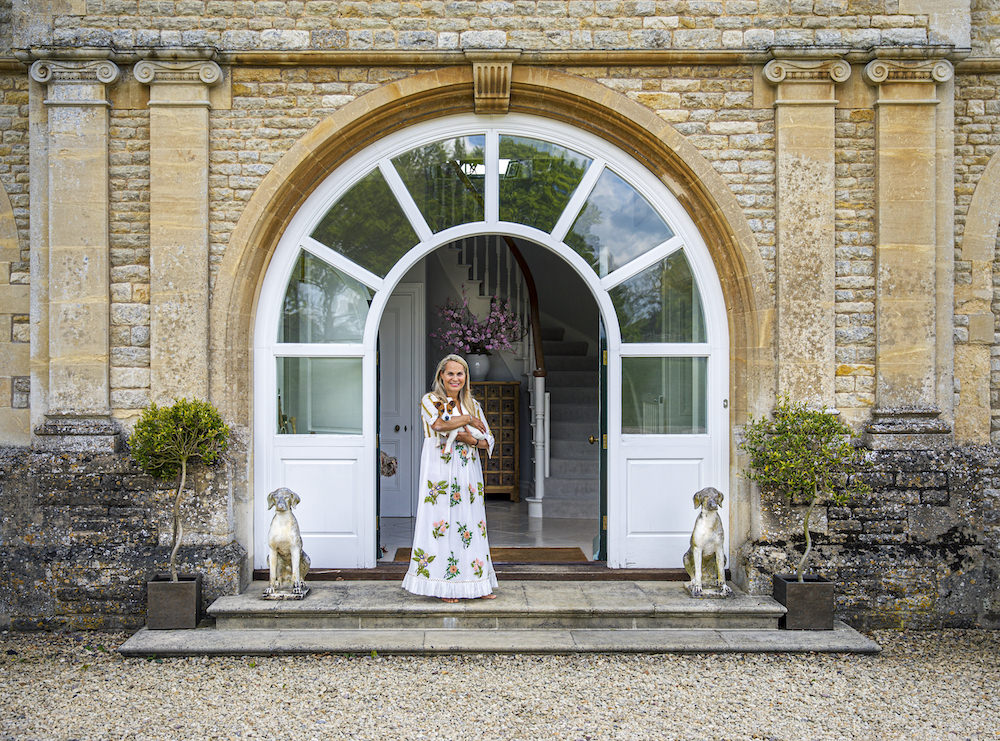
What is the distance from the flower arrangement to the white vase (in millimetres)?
106

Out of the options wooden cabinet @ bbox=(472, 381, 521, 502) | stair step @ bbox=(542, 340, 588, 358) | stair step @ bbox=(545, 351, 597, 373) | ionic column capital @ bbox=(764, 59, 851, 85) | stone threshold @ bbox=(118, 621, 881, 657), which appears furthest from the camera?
stair step @ bbox=(542, 340, 588, 358)

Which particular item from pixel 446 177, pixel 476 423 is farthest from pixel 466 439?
pixel 446 177

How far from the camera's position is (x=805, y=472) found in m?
5.29

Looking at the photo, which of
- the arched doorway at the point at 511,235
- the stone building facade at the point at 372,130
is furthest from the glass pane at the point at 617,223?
the stone building facade at the point at 372,130

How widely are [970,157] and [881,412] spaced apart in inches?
78.6

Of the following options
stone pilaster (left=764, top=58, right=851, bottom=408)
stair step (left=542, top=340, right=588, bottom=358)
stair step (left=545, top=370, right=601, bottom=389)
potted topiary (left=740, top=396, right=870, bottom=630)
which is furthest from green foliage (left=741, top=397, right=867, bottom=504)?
stair step (left=542, top=340, right=588, bottom=358)

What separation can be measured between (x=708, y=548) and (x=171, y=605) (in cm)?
348

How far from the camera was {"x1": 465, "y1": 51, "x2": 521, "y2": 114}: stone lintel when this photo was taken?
561 centimetres

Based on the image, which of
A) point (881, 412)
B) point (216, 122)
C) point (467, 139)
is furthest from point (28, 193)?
point (881, 412)

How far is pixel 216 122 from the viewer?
5.68 meters

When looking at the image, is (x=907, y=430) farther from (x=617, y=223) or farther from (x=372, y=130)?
(x=372, y=130)

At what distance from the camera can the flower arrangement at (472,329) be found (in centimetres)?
920

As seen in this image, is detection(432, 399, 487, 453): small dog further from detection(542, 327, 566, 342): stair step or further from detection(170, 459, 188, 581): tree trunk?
detection(542, 327, 566, 342): stair step

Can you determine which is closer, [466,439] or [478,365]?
[466,439]
